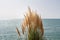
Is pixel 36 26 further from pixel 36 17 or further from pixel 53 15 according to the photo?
pixel 53 15

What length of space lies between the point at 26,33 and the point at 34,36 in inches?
6.0

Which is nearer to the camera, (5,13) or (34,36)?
(34,36)

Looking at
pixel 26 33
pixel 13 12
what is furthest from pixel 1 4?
pixel 26 33

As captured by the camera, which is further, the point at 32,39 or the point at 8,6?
the point at 8,6

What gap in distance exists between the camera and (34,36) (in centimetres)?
235

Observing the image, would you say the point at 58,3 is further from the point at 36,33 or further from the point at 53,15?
the point at 36,33

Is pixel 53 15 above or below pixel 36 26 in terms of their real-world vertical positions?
below

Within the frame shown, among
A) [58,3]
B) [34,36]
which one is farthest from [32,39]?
[58,3]

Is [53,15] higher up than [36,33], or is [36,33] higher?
[36,33]

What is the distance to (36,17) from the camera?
7.77ft

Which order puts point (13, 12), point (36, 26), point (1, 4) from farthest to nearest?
point (1, 4), point (13, 12), point (36, 26)

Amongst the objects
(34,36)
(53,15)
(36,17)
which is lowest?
(53,15)

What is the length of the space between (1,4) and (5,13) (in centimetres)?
51

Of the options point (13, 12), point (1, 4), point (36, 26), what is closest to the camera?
point (36, 26)
